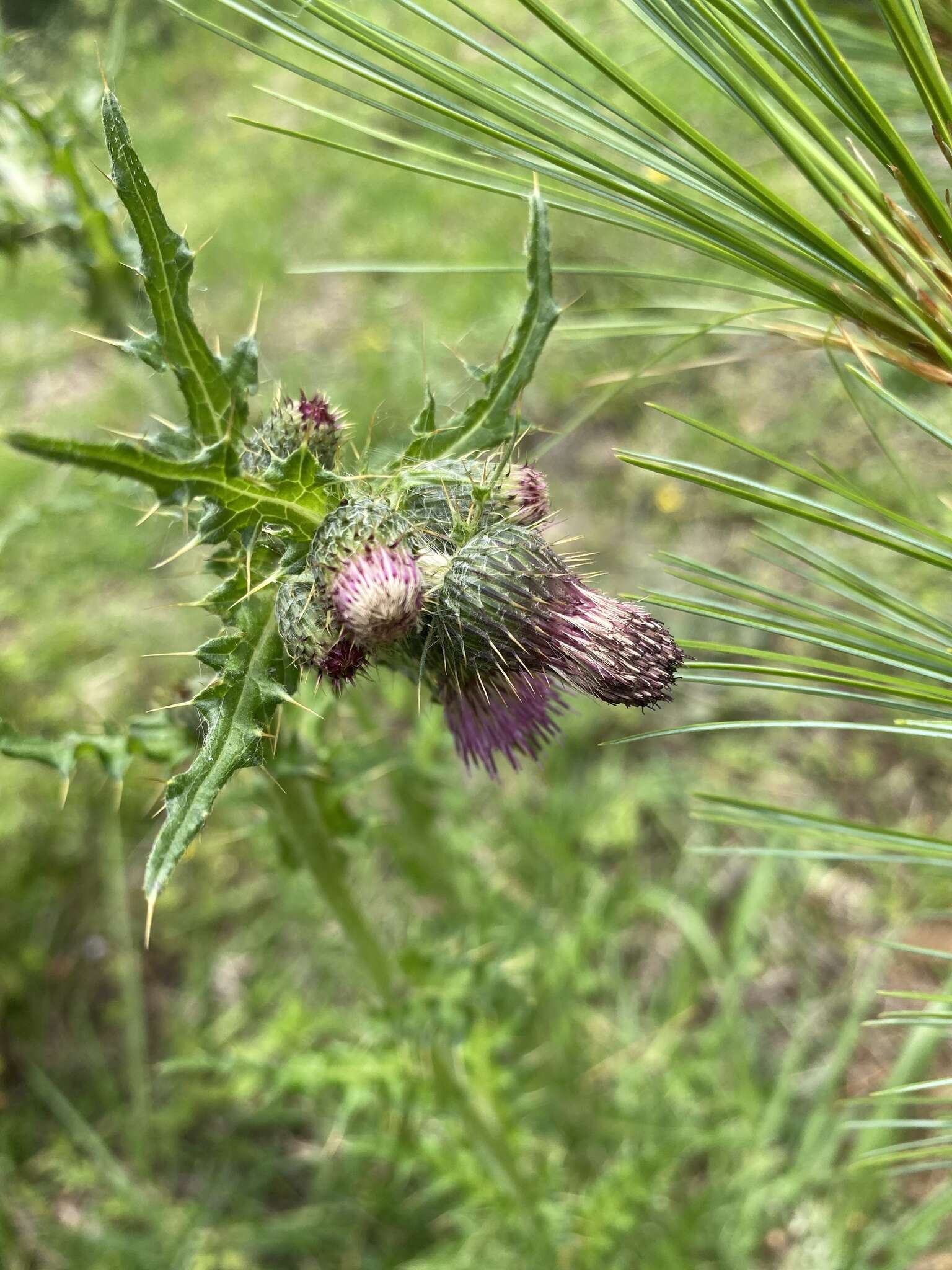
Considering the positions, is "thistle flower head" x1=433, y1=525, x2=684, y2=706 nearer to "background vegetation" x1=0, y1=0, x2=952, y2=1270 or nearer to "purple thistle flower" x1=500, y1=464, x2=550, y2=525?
"purple thistle flower" x1=500, y1=464, x2=550, y2=525

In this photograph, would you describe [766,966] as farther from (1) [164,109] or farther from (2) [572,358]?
(1) [164,109]

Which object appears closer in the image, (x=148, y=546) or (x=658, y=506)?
(x=658, y=506)

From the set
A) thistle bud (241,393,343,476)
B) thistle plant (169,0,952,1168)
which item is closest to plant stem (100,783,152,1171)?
thistle bud (241,393,343,476)

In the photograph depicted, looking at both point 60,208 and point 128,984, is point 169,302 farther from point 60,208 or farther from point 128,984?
point 128,984

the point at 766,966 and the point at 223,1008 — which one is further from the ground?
the point at 766,966

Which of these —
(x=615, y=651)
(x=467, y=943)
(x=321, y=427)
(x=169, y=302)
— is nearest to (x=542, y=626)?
(x=615, y=651)

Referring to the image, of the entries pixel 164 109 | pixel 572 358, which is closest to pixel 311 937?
pixel 572 358

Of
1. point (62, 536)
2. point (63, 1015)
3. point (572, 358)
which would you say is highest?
point (572, 358)
